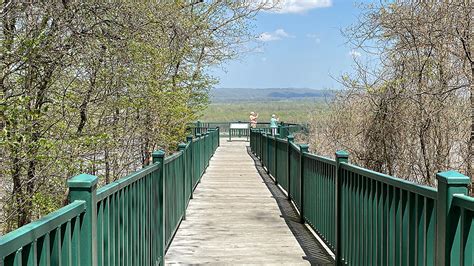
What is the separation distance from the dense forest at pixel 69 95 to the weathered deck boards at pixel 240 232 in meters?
2.13

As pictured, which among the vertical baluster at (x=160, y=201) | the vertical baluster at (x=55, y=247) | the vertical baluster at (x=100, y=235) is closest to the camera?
the vertical baluster at (x=55, y=247)

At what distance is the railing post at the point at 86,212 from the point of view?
3.16 metres

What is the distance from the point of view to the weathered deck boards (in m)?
6.89

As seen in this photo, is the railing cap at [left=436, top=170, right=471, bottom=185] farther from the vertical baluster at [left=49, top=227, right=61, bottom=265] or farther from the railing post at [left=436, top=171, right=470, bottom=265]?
the vertical baluster at [left=49, top=227, right=61, bottom=265]

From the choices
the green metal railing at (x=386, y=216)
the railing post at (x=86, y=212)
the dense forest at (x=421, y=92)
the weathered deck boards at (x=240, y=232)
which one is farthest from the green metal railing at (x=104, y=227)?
the dense forest at (x=421, y=92)

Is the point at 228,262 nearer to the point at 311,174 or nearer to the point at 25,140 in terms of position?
the point at 311,174

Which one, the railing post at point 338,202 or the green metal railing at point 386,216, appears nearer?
the green metal railing at point 386,216

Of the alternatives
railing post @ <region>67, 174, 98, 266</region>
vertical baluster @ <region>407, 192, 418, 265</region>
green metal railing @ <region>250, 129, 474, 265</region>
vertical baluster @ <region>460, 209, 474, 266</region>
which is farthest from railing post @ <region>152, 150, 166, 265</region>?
vertical baluster @ <region>460, 209, 474, 266</region>

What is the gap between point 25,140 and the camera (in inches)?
314

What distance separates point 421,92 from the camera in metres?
10.6

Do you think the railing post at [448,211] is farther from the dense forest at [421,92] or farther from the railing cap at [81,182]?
the dense forest at [421,92]

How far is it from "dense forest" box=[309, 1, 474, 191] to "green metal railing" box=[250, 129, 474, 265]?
3743 mm

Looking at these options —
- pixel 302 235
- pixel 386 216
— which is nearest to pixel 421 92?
pixel 302 235

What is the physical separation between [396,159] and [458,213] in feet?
31.8
